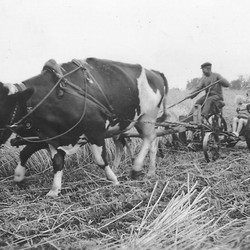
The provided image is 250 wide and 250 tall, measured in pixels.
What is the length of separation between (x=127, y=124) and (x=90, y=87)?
1.01 metres

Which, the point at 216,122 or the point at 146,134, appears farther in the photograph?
the point at 216,122

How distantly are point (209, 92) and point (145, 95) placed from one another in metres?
3.11

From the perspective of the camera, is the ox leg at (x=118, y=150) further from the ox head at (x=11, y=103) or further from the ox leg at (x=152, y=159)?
the ox head at (x=11, y=103)

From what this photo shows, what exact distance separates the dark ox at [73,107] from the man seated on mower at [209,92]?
260 centimetres

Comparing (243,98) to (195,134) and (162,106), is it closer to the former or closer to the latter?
(195,134)

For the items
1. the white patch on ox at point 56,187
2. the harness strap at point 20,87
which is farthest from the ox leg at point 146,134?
the harness strap at point 20,87

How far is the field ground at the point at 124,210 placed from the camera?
3.27 meters

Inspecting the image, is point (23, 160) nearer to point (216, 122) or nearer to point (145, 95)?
point (145, 95)

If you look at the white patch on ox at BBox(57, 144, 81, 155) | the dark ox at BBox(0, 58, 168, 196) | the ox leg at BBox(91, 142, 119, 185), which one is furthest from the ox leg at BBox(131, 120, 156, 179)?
the white patch on ox at BBox(57, 144, 81, 155)

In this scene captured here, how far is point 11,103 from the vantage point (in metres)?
5.44

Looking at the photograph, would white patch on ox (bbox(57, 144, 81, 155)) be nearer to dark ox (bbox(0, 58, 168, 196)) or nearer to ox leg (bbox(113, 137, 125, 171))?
dark ox (bbox(0, 58, 168, 196))

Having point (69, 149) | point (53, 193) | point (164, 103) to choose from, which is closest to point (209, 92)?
point (164, 103)

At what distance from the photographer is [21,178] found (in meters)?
6.29

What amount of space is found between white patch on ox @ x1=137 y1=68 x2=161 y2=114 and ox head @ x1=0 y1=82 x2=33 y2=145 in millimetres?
2129
